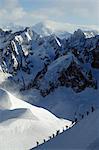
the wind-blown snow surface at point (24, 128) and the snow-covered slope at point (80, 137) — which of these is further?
the wind-blown snow surface at point (24, 128)

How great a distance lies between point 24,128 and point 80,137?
45.8 m

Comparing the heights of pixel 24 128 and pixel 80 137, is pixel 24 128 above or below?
above

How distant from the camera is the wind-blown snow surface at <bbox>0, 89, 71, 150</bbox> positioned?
84312 millimetres

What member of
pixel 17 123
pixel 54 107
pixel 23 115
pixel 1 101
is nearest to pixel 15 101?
pixel 1 101

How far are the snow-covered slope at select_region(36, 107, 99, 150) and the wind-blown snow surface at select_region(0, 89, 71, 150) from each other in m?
32.0

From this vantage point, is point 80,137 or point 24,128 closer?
point 80,137

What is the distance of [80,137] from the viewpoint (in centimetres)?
4709

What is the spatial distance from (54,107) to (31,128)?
102 m

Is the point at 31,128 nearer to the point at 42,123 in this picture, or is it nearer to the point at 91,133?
the point at 42,123

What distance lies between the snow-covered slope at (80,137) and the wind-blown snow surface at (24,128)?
32.0 meters

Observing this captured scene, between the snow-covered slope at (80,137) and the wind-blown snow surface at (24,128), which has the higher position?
the wind-blown snow surface at (24,128)

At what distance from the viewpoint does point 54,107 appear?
639ft

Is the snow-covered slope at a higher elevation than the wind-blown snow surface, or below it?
below

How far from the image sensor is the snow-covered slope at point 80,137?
44.4m
